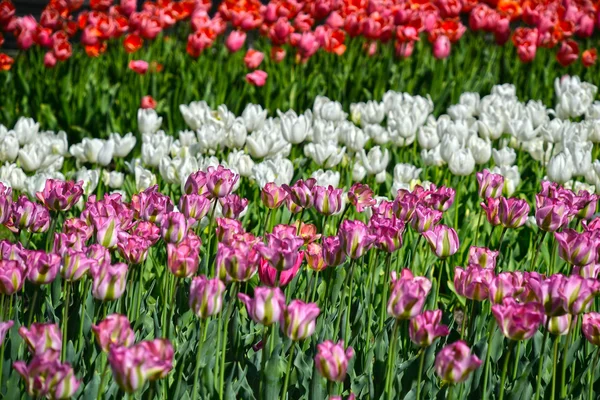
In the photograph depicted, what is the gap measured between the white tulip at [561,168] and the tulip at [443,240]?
1.29 m

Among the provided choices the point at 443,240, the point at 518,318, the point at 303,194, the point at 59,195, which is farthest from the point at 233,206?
the point at 518,318

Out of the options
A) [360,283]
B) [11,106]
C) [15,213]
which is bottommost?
[11,106]

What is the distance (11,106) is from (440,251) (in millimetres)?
3455

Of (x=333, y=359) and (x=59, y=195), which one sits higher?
(x=333, y=359)

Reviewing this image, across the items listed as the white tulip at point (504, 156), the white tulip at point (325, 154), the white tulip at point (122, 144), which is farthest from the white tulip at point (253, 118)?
the white tulip at point (504, 156)

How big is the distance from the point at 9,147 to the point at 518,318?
7.61ft

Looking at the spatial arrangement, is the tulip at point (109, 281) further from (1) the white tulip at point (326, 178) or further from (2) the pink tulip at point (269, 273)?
(1) the white tulip at point (326, 178)

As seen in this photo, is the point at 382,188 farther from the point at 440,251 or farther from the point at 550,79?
the point at 550,79

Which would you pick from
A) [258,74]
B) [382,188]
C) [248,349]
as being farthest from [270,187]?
[258,74]

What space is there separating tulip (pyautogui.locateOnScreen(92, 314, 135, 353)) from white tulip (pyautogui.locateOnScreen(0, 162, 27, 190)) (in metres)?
1.74

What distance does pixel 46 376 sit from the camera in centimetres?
138

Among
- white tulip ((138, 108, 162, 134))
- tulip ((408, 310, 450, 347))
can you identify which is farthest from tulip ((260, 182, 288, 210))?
white tulip ((138, 108, 162, 134))

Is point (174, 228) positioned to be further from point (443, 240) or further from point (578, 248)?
point (578, 248)

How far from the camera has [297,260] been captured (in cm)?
187
